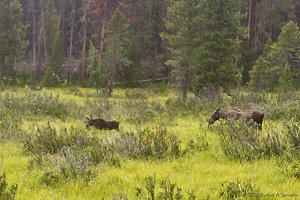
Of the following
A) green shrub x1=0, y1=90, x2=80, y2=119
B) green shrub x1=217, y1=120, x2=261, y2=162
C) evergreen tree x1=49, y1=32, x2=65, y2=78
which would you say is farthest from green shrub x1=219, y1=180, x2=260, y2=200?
evergreen tree x1=49, y1=32, x2=65, y2=78

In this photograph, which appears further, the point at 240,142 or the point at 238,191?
the point at 240,142

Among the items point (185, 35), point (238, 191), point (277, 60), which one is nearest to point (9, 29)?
point (185, 35)

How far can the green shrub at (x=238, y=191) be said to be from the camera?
6008 millimetres

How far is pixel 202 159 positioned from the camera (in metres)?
8.47

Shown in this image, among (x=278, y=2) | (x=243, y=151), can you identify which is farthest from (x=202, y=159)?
(x=278, y=2)

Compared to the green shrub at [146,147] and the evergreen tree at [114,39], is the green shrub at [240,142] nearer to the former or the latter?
the green shrub at [146,147]

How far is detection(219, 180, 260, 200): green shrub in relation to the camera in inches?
237

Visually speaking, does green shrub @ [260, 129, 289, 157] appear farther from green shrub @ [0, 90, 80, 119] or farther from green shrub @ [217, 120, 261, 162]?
green shrub @ [0, 90, 80, 119]

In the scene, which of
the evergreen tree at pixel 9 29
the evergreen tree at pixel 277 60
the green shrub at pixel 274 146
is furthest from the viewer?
the evergreen tree at pixel 9 29

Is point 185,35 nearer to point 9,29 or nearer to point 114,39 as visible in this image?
point 114,39

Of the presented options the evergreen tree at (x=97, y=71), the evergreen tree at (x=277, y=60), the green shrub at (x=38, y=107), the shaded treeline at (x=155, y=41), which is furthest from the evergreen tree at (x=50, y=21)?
the green shrub at (x=38, y=107)

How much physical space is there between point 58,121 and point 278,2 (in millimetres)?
44780

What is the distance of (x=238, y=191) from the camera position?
609cm

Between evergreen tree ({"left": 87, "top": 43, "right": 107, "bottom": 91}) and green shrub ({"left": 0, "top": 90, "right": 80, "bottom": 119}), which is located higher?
evergreen tree ({"left": 87, "top": 43, "right": 107, "bottom": 91})
